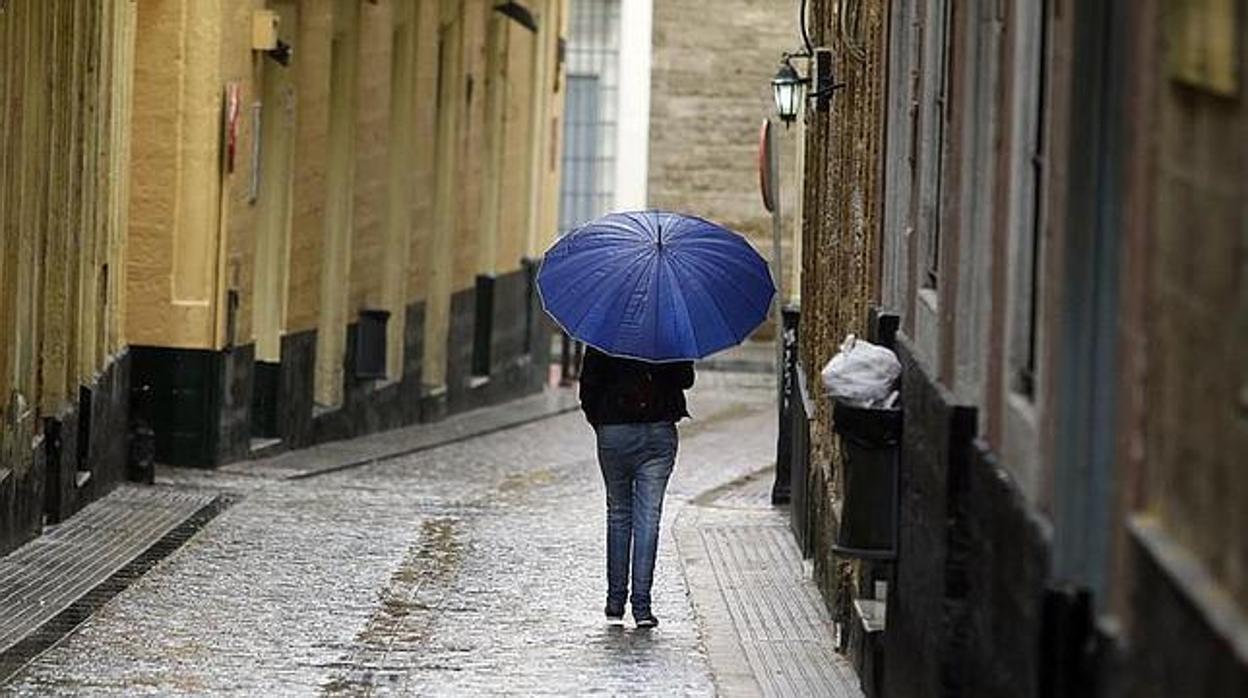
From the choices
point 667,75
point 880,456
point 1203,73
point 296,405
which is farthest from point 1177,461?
point 667,75

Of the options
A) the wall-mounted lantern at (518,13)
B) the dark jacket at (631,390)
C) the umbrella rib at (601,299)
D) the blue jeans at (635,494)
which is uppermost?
the wall-mounted lantern at (518,13)

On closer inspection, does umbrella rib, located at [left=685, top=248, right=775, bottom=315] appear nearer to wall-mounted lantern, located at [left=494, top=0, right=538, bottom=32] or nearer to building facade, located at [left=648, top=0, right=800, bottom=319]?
wall-mounted lantern, located at [left=494, top=0, right=538, bottom=32]

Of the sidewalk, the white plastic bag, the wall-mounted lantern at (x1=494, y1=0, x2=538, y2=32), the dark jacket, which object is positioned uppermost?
the wall-mounted lantern at (x1=494, y1=0, x2=538, y2=32)

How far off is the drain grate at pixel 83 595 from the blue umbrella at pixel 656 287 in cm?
250

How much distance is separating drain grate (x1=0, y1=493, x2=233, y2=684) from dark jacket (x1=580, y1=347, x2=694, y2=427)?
7.98 feet

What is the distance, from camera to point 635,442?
14336mm

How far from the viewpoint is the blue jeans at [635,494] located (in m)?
14.3

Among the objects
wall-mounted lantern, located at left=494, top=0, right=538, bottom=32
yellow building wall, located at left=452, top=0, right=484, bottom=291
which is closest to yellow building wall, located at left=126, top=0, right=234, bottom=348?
yellow building wall, located at left=452, top=0, right=484, bottom=291

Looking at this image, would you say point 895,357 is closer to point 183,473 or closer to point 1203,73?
point 1203,73

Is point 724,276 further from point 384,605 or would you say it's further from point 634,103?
point 634,103

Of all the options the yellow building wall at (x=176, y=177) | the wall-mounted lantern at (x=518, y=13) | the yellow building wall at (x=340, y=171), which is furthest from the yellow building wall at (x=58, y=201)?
the wall-mounted lantern at (x=518, y=13)

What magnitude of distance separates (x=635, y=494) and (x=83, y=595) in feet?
8.64

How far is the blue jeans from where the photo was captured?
1434 cm

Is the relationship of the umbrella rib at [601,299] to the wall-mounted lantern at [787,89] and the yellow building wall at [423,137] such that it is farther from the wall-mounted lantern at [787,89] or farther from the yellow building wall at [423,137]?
the yellow building wall at [423,137]
